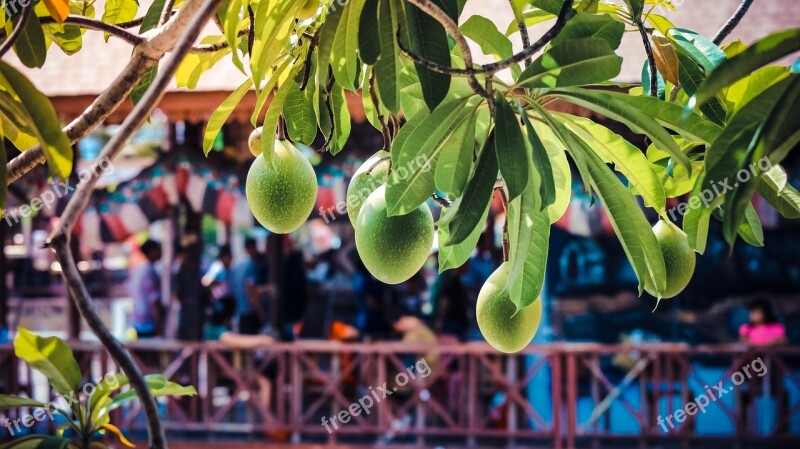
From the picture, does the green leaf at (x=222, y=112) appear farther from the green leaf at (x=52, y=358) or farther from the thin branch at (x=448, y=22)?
the thin branch at (x=448, y=22)

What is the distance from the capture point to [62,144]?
0.88m

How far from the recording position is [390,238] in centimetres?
114

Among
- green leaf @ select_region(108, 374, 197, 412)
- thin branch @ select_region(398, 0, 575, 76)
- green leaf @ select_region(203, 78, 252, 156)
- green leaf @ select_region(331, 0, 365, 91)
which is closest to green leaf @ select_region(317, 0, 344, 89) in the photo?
green leaf @ select_region(331, 0, 365, 91)

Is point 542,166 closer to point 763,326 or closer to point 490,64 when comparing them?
point 490,64

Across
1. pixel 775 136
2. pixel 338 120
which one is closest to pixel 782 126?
pixel 775 136

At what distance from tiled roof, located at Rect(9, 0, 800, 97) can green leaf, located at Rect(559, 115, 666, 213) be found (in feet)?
14.4

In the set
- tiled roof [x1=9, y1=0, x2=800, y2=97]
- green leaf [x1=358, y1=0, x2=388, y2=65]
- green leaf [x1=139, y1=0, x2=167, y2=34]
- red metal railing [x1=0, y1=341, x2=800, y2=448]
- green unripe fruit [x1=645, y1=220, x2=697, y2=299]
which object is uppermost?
tiled roof [x1=9, y1=0, x2=800, y2=97]

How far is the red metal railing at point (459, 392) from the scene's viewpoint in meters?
5.79

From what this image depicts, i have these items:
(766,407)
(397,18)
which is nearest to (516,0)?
(397,18)

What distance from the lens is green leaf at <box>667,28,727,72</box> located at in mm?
1208

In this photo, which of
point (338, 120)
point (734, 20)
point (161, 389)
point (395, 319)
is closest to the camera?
point (734, 20)

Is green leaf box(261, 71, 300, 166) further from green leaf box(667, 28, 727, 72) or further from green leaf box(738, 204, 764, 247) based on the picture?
green leaf box(738, 204, 764, 247)

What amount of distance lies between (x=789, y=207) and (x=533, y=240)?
35cm

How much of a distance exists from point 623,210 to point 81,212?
2.14 feet
